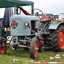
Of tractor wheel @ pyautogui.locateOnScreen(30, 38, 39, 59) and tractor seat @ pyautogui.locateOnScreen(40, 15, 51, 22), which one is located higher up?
tractor seat @ pyautogui.locateOnScreen(40, 15, 51, 22)

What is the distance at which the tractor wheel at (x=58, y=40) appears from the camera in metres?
13.5

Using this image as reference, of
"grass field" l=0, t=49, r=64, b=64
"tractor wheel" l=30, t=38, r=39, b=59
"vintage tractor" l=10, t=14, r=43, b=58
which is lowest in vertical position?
"grass field" l=0, t=49, r=64, b=64

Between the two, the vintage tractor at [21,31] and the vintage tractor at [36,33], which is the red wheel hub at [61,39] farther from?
the vintage tractor at [21,31]

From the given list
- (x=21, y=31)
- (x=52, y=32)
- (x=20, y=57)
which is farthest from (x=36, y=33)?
(x=52, y=32)

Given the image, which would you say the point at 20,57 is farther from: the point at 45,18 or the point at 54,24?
the point at 45,18

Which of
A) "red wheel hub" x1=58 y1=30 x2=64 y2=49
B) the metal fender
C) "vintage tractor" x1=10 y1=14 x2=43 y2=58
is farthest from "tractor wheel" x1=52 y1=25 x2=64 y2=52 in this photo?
"vintage tractor" x1=10 y1=14 x2=43 y2=58

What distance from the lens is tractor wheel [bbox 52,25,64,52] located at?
13461 millimetres

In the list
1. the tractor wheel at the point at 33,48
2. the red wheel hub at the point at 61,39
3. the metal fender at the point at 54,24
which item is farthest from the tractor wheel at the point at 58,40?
the tractor wheel at the point at 33,48

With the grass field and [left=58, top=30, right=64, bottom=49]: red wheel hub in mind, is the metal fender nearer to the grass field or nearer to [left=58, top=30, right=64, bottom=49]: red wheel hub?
[left=58, top=30, right=64, bottom=49]: red wheel hub

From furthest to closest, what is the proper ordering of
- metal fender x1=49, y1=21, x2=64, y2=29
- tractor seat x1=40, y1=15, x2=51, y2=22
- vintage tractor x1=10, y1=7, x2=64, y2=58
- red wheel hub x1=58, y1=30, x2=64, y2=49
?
1. tractor seat x1=40, y1=15, x2=51, y2=22
2. metal fender x1=49, y1=21, x2=64, y2=29
3. red wheel hub x1=58, y1=30, x2=64, y2=49
4. vintage tractor x1=10, y1=7, x2=64, y2=58

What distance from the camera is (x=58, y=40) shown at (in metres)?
13.5

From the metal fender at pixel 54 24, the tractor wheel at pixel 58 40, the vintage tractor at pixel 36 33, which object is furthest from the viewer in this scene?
the metal fender at pixel 54 24

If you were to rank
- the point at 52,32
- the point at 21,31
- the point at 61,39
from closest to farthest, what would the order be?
the point at 21,31, the point at 61,39, the point at 52,32

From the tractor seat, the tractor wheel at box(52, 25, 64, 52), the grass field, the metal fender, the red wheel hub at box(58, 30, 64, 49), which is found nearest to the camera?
the grass field
